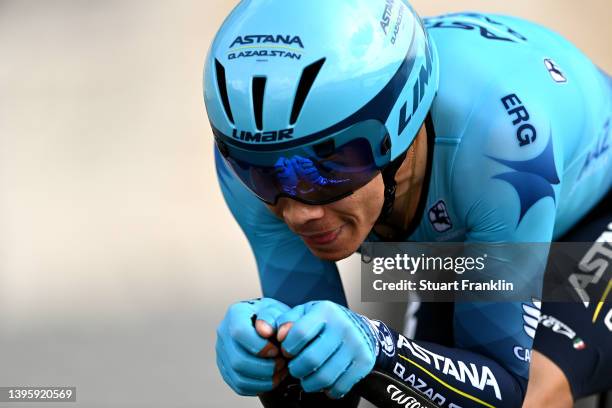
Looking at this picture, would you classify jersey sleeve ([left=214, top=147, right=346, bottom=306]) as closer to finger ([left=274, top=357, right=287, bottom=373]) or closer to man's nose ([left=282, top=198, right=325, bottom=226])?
man's nose ([left=282, top=198, right=325, bottom=226])

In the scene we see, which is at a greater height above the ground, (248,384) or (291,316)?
(291,316)

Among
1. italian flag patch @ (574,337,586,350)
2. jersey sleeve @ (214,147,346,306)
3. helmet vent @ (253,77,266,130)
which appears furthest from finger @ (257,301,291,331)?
italian flag patch @ (574,337,586,350)

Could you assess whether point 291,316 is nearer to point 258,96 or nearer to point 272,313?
point 272,313

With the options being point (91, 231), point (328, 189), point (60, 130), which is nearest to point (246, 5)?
point (328, 189)

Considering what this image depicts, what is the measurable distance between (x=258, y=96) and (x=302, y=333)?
1.47ft

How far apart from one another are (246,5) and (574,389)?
1372mm

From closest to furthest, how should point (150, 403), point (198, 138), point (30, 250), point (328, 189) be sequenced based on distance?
point (328, 189) < point (150, 403) < point (30, 250) < point (198, 138)

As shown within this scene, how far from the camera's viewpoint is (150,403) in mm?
3518

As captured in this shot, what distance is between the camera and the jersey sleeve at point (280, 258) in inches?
96.5

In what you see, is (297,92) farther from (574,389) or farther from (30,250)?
(30,250)

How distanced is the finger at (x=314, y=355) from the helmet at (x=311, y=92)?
30 cm

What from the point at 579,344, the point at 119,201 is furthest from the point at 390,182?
the point at 119,201

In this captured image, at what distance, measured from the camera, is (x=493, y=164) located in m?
2.14

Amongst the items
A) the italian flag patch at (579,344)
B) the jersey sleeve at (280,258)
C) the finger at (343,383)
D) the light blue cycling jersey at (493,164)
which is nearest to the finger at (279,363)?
the finger at (343,383)
